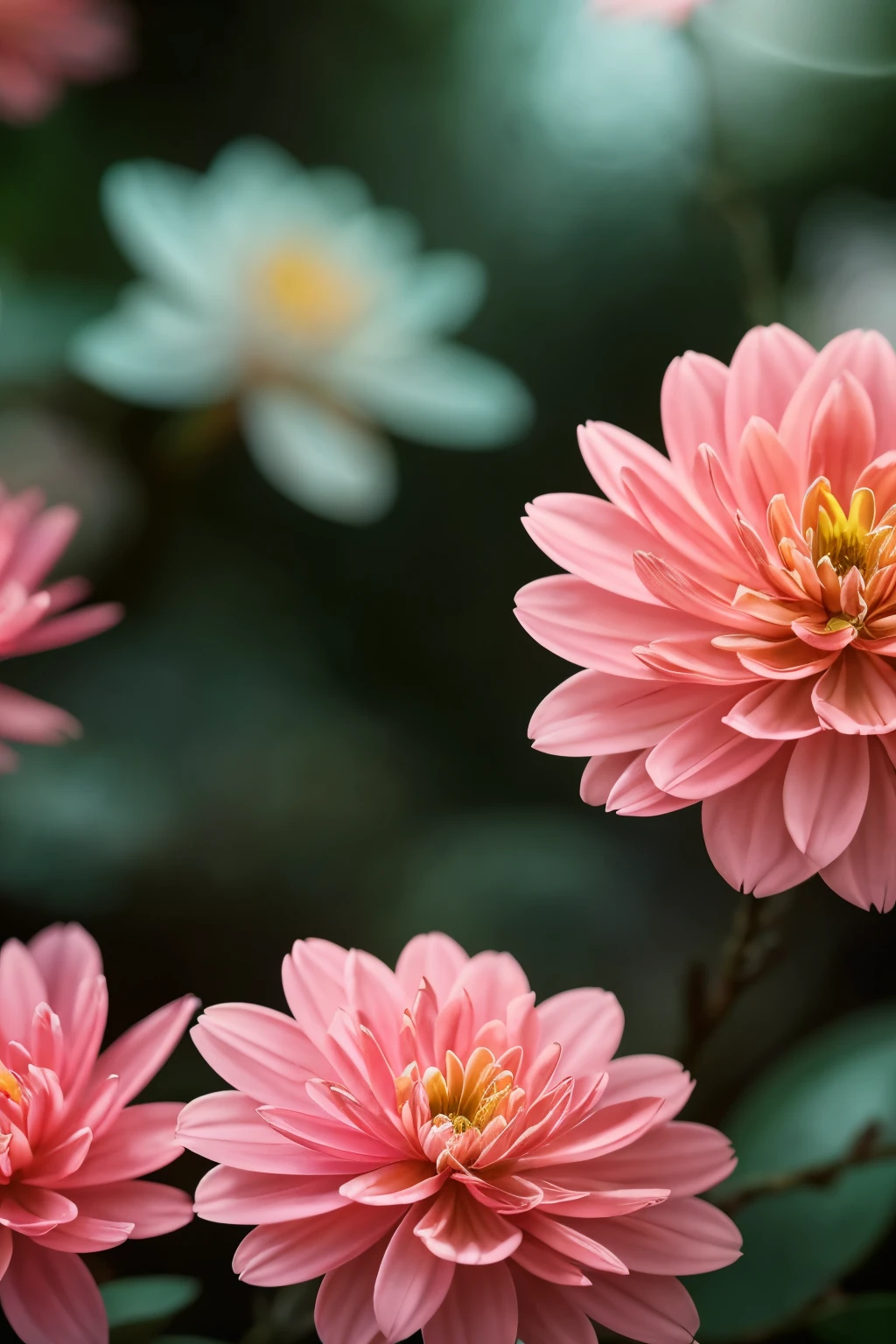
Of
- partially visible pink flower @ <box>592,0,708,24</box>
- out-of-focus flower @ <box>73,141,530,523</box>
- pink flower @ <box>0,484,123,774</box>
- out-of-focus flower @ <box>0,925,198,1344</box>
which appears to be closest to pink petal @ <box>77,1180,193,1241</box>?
out-of-focus flower @ <box>0,925,198,1344</box>

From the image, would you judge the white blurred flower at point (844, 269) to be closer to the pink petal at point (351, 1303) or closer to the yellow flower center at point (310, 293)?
the yellow flower center at point (310, 293)

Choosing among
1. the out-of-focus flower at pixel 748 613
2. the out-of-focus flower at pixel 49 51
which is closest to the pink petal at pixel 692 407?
the out-of-focus flower at pixel 748 613

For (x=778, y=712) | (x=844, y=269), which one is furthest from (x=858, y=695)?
(x=844, y=269)

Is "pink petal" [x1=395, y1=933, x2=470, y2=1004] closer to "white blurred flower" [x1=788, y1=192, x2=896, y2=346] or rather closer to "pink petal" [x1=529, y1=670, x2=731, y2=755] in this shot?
"pink petal" [x1=529, y1=670, x2=731, y2=755]

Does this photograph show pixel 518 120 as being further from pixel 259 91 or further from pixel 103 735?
pixel 103 735

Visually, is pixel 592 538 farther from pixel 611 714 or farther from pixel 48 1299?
pixel 48 1299
